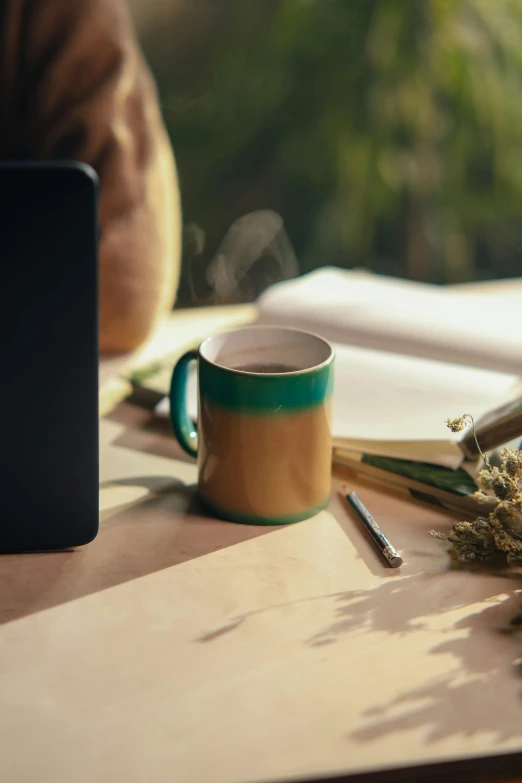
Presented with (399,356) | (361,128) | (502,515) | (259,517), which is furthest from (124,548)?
(361,128)

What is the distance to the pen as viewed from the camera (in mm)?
543

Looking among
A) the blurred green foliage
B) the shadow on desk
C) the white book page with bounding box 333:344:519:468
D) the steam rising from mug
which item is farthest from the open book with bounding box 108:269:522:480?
the steam rising from mug

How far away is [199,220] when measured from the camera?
224 centimetres

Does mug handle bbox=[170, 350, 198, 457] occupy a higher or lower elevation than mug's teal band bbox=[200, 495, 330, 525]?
higher

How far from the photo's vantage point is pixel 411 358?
34.1 inches

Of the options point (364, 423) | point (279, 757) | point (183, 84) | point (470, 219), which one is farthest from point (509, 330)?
point (183, 84)

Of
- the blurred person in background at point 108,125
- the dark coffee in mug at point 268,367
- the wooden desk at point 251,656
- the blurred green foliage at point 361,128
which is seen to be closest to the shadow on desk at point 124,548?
the wooden desk at point 251,656

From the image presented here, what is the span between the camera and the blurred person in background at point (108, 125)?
0.88 metres

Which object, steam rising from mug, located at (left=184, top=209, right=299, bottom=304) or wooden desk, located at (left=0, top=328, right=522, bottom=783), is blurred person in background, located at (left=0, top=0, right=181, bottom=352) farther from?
steam rising from mug, located at (left=184, top=209, right=299, bottom=304)

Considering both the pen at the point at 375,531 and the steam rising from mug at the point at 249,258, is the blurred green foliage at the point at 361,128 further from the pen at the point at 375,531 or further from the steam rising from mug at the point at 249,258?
the pen at the point at 375,531

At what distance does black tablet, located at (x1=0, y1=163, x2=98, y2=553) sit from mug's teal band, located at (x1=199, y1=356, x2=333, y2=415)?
0.09 metres

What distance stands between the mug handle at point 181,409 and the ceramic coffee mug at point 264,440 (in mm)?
39

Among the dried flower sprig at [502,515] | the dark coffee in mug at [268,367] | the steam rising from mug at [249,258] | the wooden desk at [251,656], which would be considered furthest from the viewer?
the steam rising from mug at [249,258]

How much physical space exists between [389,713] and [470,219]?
1.94 m
